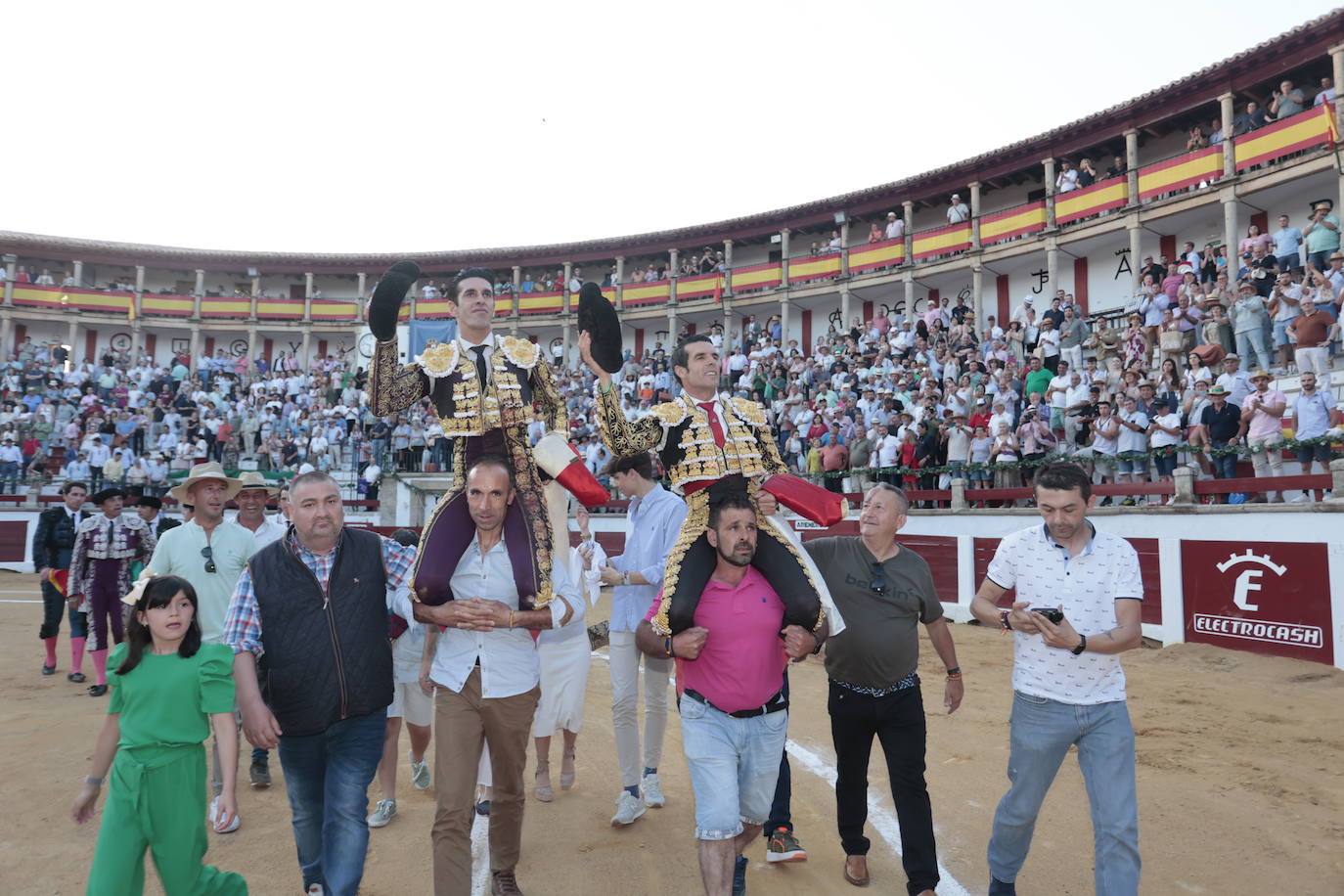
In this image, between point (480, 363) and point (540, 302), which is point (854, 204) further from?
point (480, 363)

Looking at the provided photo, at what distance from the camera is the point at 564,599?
11.5ft

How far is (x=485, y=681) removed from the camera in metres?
3.30

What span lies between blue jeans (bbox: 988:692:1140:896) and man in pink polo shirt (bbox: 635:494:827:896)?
913 mm

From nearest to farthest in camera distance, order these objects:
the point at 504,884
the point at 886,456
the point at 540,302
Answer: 1. the point at 504,884
2. the point at 886,456
3. the point at 540,302

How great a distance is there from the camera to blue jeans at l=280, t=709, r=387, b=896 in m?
3.19

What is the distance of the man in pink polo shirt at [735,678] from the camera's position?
320 centimetres

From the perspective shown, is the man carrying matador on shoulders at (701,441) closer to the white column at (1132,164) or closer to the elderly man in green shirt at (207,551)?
the elderly man in green shirt at (207,551)

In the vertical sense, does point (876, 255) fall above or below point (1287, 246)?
above

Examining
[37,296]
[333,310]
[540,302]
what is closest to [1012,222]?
[540,302]

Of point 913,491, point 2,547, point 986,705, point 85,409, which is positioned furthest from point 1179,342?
point 85,409

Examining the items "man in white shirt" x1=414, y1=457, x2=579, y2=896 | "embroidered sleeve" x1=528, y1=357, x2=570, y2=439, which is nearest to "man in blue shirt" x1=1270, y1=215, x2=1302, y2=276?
"embroidered sleeve" x1=528, y1=357, x2=570, y2=439

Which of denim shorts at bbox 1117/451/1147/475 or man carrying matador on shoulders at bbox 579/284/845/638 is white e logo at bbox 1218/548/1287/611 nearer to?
denim shorts at bbox 1117/451/1147/475

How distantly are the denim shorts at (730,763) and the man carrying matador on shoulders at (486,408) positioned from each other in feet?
2.63

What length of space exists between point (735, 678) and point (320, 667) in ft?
5.24
